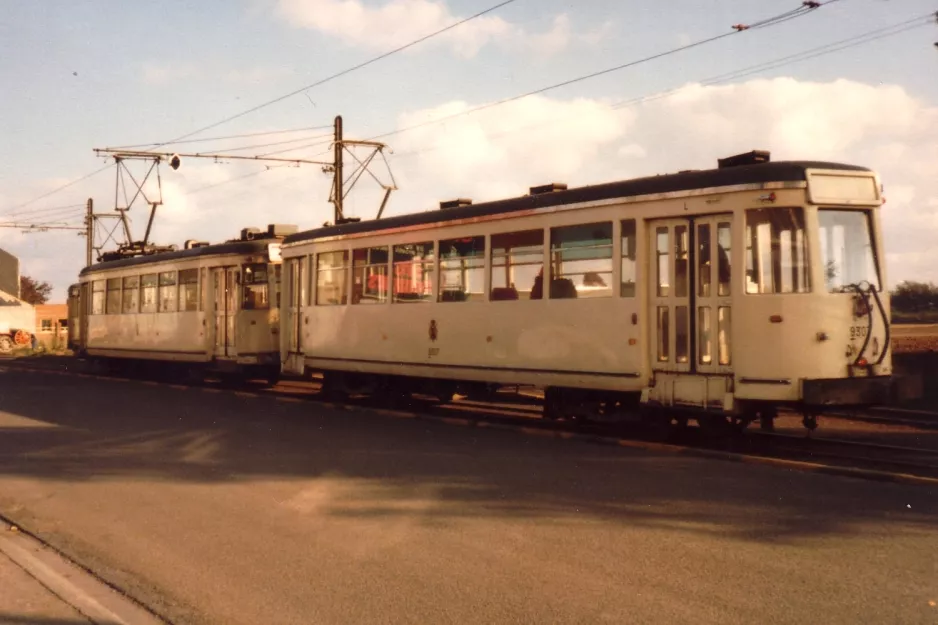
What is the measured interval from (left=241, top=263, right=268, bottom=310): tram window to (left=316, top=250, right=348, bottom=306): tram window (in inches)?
129

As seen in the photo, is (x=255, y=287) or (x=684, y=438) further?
(x=255, y=287)

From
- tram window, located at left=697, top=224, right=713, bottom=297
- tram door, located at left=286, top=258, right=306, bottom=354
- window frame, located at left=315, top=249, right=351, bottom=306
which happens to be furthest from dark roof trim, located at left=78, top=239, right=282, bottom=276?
tram window, located at left=697, top=224, right=713, bottom=297

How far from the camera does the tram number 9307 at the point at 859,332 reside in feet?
33.9

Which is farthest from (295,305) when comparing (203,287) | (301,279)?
(203,287)

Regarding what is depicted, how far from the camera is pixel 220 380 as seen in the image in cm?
2484

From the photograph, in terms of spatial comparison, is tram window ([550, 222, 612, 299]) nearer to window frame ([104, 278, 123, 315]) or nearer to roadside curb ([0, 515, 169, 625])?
roadside curb ([0, 515, 169, 625])

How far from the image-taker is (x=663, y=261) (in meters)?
11.2

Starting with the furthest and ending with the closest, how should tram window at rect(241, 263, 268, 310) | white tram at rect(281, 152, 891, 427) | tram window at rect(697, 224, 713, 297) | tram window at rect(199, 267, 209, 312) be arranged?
tram window at rect(199, 267, 209, 312) < tram window at rect(241, 263, 268, 310) < tram window at rect(697, 224, 713, 297) < white tram at rect(281, 152, 891, 427)

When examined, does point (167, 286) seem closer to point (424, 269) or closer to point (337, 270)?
point (337, 270)

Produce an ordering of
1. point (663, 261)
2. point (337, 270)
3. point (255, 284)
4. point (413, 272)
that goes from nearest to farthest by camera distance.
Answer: point (663, 261), point (413, 272), point (337, 270), point (255, 284)

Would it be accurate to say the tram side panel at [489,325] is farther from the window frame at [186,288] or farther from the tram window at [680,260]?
the window frame at [186,288]

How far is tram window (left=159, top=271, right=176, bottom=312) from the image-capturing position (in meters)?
23.2

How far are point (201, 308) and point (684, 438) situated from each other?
13545 mm

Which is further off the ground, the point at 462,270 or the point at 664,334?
the point at 462,270
